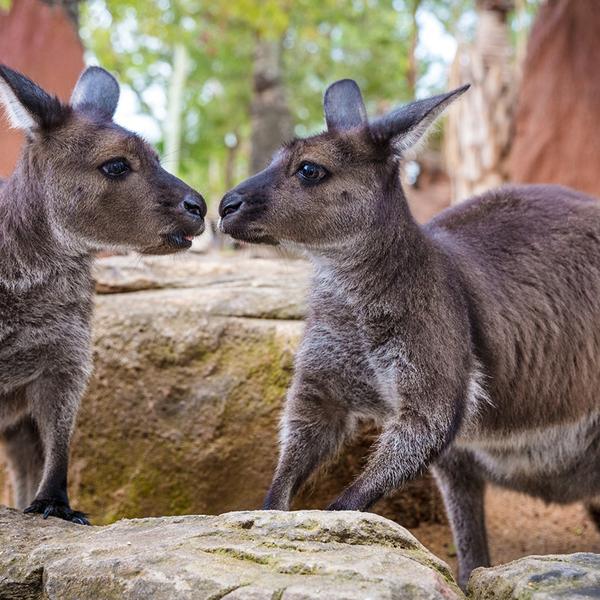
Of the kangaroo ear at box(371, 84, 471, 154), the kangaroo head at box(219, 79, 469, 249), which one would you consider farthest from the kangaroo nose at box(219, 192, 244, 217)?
the kangaroo ear at box(371, 84, 471, 154)

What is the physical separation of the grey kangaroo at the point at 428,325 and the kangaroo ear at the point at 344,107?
0.04 ft

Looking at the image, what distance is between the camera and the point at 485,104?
1524cm

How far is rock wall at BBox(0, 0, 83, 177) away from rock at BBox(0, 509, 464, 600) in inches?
415

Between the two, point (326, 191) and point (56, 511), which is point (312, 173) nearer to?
point (326, 191)

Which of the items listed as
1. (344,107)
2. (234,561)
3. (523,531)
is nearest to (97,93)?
(344,107)

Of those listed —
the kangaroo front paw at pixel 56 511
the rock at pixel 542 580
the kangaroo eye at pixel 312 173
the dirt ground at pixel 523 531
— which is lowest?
the dirt ground at pixel 523 531

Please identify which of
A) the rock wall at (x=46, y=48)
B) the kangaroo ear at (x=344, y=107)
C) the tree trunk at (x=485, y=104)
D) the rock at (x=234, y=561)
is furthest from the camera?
the tree trunk at (x=485, y=104)

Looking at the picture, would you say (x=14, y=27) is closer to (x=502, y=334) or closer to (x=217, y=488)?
(x=217, y=488)

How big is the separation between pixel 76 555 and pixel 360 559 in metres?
1.04

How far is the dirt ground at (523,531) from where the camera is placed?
6.65 m

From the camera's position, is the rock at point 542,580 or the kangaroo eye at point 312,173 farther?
the kangaroo eye at point 312,173

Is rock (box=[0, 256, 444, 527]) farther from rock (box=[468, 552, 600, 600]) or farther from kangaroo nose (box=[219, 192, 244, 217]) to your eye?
rock (box=[468, 552, 600, 600])

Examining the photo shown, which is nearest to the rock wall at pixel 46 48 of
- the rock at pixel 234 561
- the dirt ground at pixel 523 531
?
the dirt ground at pixel 523 531

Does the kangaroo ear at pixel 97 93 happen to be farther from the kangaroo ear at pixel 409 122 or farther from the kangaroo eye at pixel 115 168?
the kangaroo ear at pixel 409 122
